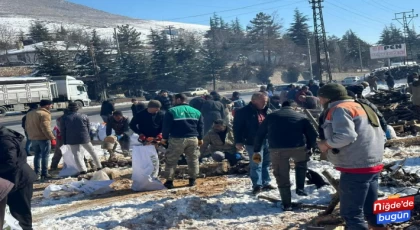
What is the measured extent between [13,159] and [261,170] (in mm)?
3698

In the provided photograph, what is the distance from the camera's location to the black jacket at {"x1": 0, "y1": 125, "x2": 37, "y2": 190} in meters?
5.16

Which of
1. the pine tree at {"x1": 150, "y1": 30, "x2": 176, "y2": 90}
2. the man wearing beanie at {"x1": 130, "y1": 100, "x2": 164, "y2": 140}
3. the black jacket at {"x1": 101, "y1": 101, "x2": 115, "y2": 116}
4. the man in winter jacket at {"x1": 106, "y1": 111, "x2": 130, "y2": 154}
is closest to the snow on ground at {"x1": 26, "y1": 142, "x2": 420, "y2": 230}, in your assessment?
the man wearing beanie at {"x1": 130, "y1": 100, "x2": 164, "y2": 140}

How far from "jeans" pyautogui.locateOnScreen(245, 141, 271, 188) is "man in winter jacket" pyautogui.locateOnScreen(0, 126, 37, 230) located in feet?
10.4

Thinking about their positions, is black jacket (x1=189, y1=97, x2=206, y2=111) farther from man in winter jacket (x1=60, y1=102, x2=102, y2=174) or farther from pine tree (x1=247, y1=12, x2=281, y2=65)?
pine tree (x1=247, y1=12, x2=281, y2=65)

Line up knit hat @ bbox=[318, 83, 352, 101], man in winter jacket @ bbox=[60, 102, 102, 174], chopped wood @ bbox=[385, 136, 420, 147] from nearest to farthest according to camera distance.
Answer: knit hat @ bbox=[318, 83, 352, 101] → man in winter jacket @ bbox=[60, 102, 102, 174] → chopped wood @ bbox=[385, 136, 420, 147]

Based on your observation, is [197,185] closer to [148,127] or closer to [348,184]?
[148,127]

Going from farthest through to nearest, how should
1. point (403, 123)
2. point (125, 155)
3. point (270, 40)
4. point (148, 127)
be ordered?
1. point (270, 40)
2. point (403, 123)
3. point (125, 155)
4. point (148, 127)

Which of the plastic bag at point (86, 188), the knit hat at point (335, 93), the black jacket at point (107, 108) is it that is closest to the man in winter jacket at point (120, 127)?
the plastic bag at point (86, 188)

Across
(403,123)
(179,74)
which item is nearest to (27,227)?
(403,123)

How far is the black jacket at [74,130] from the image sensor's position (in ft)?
31.9

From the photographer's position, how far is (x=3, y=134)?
5.15 metres

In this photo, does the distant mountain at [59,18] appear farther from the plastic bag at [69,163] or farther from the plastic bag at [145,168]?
the plastic bag at [145,168]

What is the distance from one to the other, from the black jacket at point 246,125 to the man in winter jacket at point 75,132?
150 inches

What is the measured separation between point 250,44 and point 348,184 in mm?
81922
